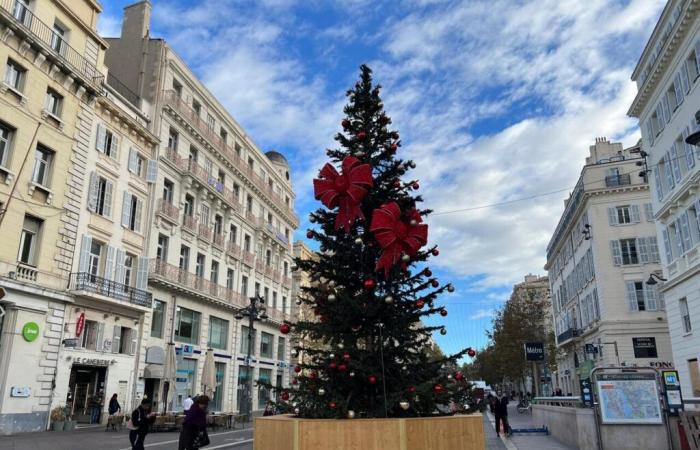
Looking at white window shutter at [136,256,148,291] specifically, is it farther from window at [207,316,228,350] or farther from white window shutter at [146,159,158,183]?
window at [207,316,228,350]

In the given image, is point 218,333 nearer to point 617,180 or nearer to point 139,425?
point 139,425

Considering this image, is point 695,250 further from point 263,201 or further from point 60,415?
point 263,201

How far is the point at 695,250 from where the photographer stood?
72.4ft

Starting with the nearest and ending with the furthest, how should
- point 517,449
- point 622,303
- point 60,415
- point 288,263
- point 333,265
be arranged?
point 333,265
point 517,449
point 60,415
point 622,303
point 288,263

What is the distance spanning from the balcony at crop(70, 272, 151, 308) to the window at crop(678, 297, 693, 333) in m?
25.1

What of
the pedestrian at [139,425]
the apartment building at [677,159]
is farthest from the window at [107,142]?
the apartment building at [677,159]

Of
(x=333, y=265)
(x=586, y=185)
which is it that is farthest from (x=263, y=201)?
(x=333, y=265)

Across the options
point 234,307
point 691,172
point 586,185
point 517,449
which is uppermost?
point 586,185

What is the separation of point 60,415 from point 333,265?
657 inches

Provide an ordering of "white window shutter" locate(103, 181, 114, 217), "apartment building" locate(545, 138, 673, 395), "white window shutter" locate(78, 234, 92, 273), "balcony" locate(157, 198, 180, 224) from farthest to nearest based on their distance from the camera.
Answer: "apartment building" locate(545, 138, 673, 395) < "balcony" locate(157, 198, 180, 224) < "white window shutter" locate(103, 181, 114, 217) < "white window shutter" locate(78, 234, 92, 273)

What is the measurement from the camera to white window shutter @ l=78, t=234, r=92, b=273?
22.8m

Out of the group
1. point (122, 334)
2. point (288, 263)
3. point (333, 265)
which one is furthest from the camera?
point (288, 263)

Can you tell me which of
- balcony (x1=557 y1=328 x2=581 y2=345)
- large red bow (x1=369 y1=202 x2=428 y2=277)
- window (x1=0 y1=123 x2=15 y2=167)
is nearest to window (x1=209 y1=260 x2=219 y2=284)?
window (x1=0 y1=123 x2=15 y2=167)

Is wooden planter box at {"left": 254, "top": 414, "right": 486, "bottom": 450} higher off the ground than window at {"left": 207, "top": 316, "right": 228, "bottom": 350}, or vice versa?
window at {"left": 207, "top": 316, "right": 228, "bottom": 350}
